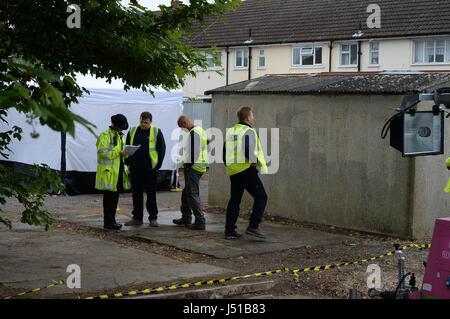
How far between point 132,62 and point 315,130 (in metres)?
5.43

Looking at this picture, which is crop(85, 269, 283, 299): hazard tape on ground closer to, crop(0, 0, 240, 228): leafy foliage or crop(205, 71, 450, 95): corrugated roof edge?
crop(0, 0, 240, 228): leafy foliage

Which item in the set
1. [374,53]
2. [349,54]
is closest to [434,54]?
[374,53]

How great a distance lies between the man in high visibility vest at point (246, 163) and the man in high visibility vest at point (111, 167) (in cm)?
193

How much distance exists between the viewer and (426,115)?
18.8ft

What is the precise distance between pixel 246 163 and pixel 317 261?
1870mm

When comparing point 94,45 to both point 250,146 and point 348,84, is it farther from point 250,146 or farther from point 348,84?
point 348,84

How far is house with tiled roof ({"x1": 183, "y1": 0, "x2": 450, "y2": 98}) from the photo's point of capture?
104 ft

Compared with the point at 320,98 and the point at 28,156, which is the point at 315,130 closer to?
the point at 320,98

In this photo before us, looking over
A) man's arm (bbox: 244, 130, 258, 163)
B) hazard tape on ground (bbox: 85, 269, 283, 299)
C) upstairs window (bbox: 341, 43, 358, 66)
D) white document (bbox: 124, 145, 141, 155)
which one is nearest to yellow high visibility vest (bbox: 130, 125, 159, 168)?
white document (bbox: 124, 145, 141, 155)

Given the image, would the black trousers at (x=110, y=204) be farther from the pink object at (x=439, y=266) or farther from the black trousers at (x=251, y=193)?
the pink object at (x=439, y=266)
